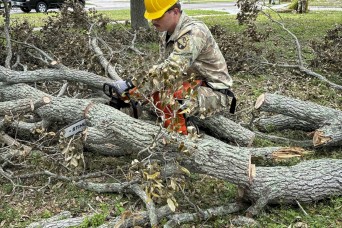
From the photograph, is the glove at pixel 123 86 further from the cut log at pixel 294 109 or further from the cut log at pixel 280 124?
the cut log at pixel 280 124

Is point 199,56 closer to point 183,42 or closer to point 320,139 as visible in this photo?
point 183,42

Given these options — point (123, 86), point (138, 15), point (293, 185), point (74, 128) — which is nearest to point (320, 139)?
point (293, 185)

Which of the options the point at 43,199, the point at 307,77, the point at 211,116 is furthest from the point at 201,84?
the point at 307,77

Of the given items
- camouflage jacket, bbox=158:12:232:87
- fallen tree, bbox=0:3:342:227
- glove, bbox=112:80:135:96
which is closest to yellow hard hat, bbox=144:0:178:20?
camouflage jacket, bbox=158:12:232:87

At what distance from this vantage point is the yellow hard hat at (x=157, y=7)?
3477 millimetres

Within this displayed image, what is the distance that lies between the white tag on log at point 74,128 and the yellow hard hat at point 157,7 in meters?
1.03

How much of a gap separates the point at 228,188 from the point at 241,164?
46cm

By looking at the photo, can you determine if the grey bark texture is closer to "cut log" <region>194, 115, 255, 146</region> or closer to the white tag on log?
the white tag on log

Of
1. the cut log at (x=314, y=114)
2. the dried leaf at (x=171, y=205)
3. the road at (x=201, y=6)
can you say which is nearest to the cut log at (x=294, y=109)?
the cut log at (x=314, y=114)

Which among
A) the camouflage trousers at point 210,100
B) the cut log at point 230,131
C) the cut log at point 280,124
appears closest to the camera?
the camouflage trousers at point 210,100

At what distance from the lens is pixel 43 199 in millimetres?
3432

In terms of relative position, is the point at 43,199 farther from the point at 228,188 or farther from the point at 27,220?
the point at 228,188

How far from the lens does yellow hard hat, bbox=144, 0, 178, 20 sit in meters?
3.48

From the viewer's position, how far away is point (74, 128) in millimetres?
3553
